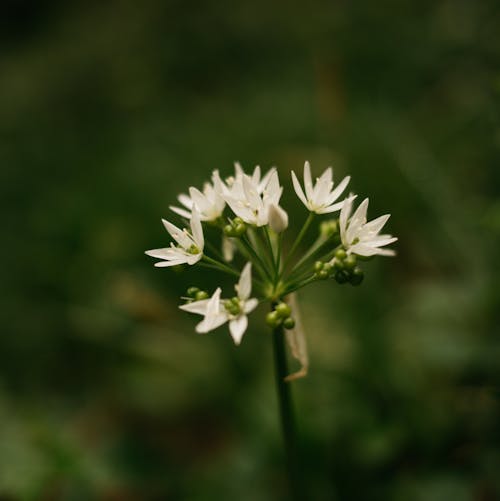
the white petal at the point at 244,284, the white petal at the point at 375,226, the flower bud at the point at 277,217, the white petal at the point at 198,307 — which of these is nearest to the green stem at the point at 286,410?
the white petal at the point at 244,284

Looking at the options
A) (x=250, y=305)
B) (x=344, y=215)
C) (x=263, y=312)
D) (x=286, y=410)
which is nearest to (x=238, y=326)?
(x=250, y=305)

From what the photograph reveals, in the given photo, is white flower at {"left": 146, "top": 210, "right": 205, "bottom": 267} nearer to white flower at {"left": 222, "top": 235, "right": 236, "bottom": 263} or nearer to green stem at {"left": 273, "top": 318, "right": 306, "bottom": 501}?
white flower at {"left": 222, "top": 235, "right": 236, "bottom": 263}

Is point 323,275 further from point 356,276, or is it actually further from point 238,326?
point 238,326

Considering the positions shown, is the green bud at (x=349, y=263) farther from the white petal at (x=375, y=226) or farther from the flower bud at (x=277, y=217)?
the flower bud at (x=277, y=217)

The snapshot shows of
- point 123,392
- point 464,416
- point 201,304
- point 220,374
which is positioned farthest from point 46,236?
point 464,416

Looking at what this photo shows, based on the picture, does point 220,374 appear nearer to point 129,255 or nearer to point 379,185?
point 129,255
